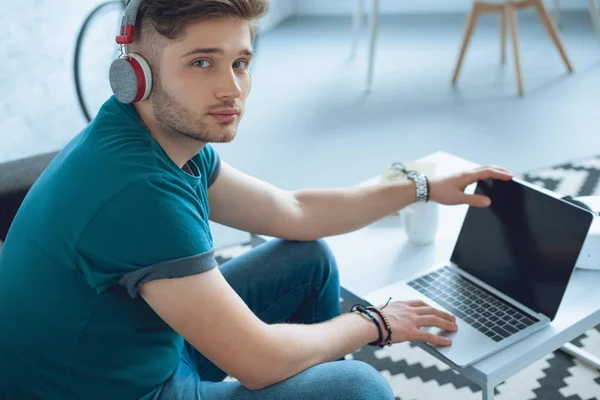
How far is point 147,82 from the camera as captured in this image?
1.10m

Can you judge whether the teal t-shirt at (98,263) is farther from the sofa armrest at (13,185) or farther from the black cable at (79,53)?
the black cable at (79,53)

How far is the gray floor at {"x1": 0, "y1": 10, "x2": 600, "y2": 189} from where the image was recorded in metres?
2.98

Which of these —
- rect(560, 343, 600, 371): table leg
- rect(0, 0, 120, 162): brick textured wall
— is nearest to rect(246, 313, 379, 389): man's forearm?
rect(560, 343, 600, 371): table leg

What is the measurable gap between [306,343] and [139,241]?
0.32 m

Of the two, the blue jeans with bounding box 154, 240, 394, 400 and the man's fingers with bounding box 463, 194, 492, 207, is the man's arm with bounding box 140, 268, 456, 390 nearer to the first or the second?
the blue jeans with bounding box 154, 240, 394, 400

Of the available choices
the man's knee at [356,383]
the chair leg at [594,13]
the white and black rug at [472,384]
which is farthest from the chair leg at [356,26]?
the man's knee at [356,383]

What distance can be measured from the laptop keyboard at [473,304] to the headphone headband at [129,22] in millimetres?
709

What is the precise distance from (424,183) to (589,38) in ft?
10.3

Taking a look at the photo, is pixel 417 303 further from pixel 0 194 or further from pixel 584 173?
pixel 584 173

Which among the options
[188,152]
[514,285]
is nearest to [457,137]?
[514,285]

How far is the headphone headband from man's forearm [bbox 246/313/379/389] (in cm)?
49

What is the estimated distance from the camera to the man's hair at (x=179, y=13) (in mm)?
1070

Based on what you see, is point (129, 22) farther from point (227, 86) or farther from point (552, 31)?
Answer: point (552, 31)

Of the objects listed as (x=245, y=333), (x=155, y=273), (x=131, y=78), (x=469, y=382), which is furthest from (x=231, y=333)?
(x=469, y=382)
